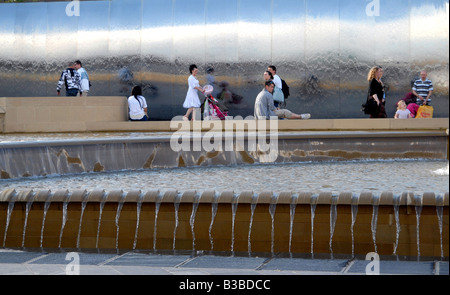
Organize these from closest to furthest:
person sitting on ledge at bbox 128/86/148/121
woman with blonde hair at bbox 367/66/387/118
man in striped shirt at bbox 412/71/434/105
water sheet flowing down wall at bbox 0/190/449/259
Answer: water sheet flowing down wall at bbox 0/190/449/259, woman with blonde hair at bbox 367/66/387/118, person sitting on ledge at bbox 128/86/148/121, man in striped shirt at bbox 412/71/434/105

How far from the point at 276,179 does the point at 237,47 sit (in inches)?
529

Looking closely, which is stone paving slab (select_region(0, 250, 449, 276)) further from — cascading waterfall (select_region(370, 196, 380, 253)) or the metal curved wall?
the metal curved wall

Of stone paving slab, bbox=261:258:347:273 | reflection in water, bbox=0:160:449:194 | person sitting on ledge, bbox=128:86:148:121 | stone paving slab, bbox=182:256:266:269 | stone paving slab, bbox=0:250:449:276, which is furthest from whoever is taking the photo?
person sitting on ledge, bbox=128:86:148:121

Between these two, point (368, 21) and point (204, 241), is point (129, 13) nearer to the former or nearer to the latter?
point (368, 21)

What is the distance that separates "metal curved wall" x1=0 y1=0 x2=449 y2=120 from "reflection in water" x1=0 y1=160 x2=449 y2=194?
9.86 m

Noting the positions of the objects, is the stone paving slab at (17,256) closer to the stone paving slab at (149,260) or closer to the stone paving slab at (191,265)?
the stone paving slab at (191,265)

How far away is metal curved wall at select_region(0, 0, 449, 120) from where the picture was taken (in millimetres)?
21234

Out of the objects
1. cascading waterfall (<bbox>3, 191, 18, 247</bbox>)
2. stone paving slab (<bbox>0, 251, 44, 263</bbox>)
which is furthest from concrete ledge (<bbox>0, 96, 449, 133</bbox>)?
stone paving slab (<bbox>0, 251, 44, 263</bbox>)

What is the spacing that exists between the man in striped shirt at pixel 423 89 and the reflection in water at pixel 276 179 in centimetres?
792

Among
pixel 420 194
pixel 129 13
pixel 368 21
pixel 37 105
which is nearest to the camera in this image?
pixel 420 194

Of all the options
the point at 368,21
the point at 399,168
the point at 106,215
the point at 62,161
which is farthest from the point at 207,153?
the point at 368,21

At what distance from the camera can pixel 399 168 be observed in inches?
409

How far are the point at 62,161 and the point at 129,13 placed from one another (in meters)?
12.8

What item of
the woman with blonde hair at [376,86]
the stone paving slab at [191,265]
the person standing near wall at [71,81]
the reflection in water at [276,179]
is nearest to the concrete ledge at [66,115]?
the person standing near wall at [71,81]
